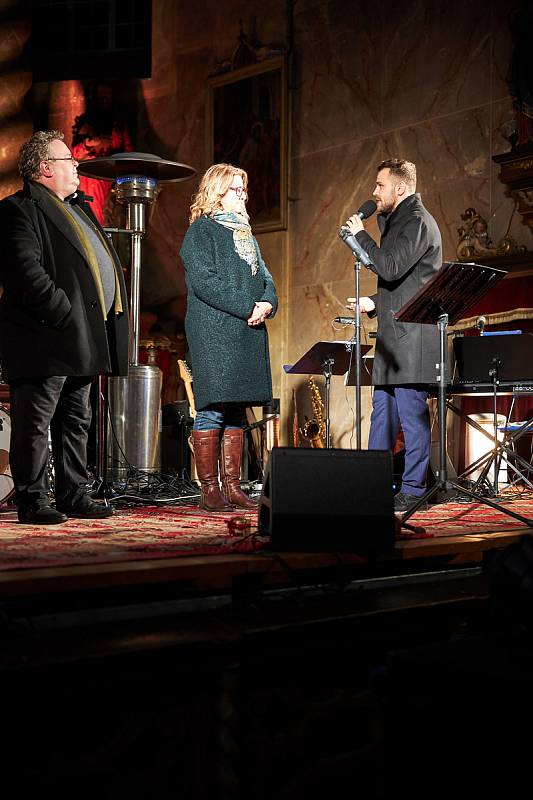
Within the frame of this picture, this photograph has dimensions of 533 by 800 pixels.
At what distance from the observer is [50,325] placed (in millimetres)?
3686

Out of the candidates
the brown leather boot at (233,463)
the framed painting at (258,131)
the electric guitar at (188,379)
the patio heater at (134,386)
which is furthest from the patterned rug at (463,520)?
the framed painting at (258,131)

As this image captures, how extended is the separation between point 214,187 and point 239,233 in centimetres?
23

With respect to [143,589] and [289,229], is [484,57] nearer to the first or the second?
[289,229]

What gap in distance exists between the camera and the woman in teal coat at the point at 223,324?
13.8ft

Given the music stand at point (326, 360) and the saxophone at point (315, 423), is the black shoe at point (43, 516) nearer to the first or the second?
the music stand at point (326, 360)

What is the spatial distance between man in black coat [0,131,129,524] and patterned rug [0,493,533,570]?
8.5 inches

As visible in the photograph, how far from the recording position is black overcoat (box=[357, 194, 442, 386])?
175 inches

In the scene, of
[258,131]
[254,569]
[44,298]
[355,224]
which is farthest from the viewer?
[258,131]

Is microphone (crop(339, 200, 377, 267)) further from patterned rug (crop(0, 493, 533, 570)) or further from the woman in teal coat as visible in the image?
patterned rug (crop(0, 493, 533, 570))

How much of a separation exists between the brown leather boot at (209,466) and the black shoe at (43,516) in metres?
0.73

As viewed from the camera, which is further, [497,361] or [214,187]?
[497,361]

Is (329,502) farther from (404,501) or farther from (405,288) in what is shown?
(405,288)

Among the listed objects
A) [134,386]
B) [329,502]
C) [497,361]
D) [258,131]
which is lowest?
[329,502]

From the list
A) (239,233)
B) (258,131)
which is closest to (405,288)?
(239,233)
